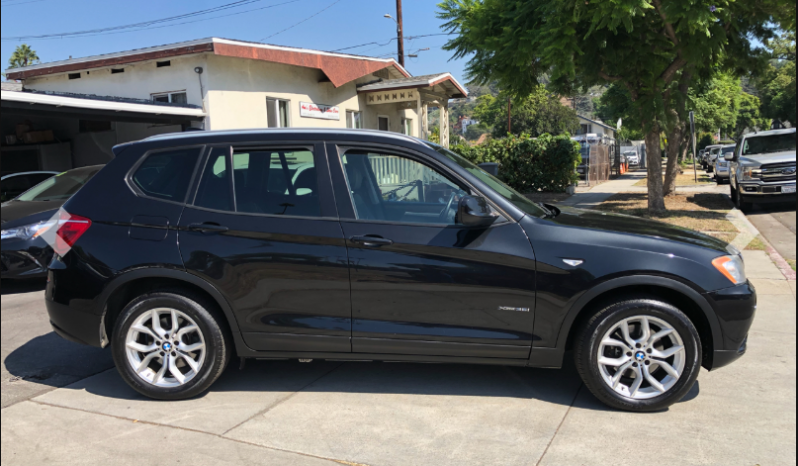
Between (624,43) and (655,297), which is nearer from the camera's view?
(655,297)

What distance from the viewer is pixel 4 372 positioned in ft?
16.0

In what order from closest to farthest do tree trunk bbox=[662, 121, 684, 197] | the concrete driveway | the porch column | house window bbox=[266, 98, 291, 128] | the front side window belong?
the concrete driveway < the front side window < house window bbox=[266, 98, 291, 128] < tree trunk bbox=[662, 121, 684, 197] < the porch column

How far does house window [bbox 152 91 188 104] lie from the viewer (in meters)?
14.7

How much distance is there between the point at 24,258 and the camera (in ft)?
24.0

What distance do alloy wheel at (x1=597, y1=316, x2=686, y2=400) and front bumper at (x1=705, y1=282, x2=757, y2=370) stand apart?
0.27 metres

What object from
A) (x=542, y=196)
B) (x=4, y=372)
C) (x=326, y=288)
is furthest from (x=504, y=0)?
(x=4, y=372)

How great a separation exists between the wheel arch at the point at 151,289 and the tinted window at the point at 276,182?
586mm

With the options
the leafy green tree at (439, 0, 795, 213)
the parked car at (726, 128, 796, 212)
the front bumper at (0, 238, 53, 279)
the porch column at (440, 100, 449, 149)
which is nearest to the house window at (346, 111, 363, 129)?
the porch column at (440, 100, 449, 149)

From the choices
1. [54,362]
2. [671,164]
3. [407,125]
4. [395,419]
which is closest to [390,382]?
[395,419]

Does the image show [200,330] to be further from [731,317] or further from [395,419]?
[731,317]

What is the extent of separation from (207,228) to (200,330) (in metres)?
0.70

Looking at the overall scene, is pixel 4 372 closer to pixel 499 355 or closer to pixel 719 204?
pixel 499 355

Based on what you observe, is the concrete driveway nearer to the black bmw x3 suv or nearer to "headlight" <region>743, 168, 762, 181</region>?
the black bmw x3 suv

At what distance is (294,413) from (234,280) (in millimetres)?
970
